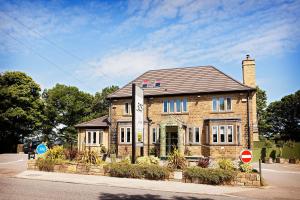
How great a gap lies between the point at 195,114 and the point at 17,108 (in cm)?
2665

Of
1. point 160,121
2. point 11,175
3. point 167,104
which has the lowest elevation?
point 11,175

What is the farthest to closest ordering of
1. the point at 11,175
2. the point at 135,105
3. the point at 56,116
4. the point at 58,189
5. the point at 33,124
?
the point at 56,116, the point at 33,124, the point at 135,105, the point at 11,175, the point at 58,189

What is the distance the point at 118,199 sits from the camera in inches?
367

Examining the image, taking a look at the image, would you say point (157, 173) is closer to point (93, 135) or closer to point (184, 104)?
point (184, 104)

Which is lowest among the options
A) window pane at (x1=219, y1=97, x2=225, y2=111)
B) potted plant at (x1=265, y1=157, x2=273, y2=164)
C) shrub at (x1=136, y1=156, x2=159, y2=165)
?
potted plant at (x1=265, y1=157, x2=273, y2=164)

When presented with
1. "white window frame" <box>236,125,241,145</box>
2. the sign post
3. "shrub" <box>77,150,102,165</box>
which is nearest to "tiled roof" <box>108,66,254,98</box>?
"white window frame" <box>236,125,241,145</box>

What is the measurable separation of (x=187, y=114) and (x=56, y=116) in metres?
39.7

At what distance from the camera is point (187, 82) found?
29750 millimetres

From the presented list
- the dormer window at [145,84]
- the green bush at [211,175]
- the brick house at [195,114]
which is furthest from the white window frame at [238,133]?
the green bush at [211,175]

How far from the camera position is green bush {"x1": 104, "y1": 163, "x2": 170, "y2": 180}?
44.8ft

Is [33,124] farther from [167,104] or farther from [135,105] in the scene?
[135,105]

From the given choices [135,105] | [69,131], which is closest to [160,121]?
[135,105]

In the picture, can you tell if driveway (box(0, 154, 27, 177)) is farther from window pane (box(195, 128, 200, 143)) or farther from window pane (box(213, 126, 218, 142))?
window pane (box(213, 126, 218, 142))

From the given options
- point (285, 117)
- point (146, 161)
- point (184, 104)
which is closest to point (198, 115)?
point (184, 104)
